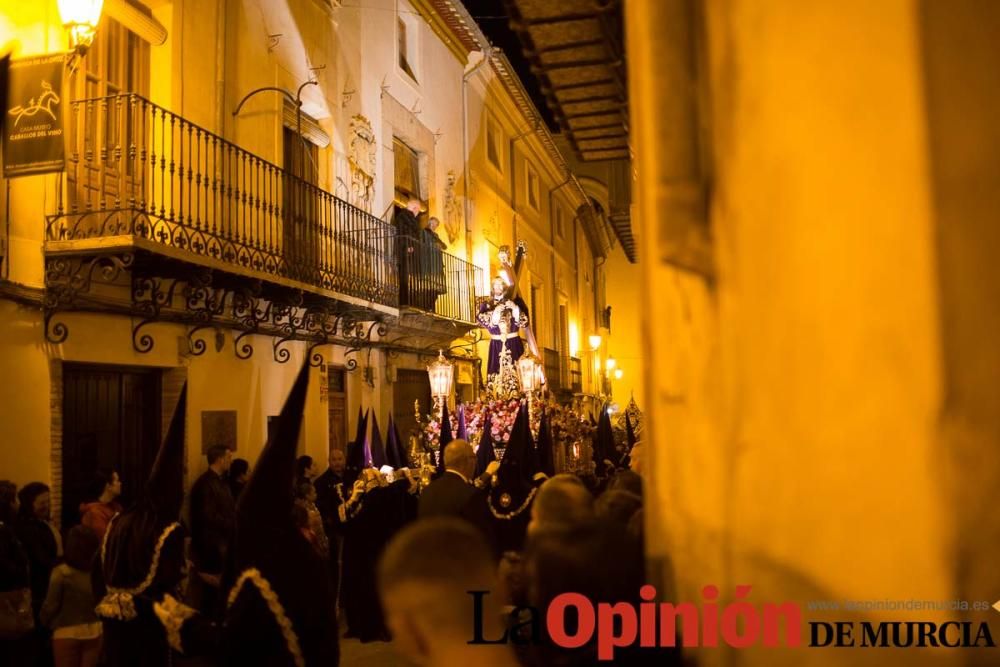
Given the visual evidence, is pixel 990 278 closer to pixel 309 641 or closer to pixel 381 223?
pixel 309 641

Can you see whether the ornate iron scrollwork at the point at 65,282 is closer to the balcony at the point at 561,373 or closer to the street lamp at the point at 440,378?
the street lamp at the point at 440,378

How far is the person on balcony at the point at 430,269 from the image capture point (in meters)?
15.1

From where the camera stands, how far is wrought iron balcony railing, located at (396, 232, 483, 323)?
14.6 metres

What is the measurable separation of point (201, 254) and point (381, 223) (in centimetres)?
517

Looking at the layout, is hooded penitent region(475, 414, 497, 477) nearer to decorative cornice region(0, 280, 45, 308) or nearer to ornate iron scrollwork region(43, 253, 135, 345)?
ornate iron scrollwork region(43, 253, 135, 345)

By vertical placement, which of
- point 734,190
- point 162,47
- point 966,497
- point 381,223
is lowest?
point 966,497

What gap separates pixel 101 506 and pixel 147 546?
69.4 inches

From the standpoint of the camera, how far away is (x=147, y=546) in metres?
5.00

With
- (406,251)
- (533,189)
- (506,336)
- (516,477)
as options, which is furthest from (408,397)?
(533,189)

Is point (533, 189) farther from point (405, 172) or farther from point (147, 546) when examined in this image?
point (147, 546)

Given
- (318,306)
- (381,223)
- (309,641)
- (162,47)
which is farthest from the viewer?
(381,223)

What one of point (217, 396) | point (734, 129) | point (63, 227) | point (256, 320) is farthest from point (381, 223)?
point (734, 129)

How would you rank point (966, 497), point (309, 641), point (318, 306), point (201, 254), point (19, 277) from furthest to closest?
point (318, 306)
point (201, 254)
point (19, 277)
point (309, 641)
point (966, 497)

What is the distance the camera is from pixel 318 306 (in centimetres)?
1209
